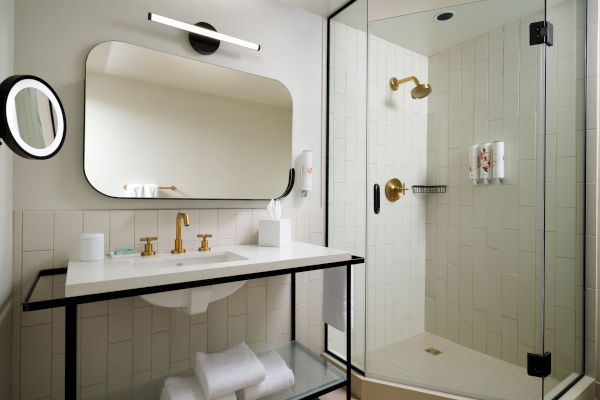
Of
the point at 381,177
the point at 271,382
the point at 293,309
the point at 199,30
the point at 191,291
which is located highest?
the point at 199,30

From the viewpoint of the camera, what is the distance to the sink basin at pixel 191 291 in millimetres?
1199

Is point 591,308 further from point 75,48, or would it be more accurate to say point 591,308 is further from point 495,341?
point 75,48

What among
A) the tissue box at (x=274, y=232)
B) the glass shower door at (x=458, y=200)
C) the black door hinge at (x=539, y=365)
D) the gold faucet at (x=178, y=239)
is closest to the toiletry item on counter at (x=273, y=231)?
the tissue box at (x=274, y=232)

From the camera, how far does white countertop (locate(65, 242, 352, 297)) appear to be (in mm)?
1013

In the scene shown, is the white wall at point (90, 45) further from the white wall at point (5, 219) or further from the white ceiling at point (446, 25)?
the white ceiling at point (446, 25)

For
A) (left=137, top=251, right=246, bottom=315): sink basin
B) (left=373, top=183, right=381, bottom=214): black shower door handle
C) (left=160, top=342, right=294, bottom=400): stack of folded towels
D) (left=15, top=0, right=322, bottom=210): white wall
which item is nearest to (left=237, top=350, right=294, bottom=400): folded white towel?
(left=160, top=342, right=294, bottom=400): stack of folded towels

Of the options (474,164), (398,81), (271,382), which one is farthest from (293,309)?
(398,81)

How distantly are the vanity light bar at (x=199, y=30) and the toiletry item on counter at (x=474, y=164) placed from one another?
1.30 metres

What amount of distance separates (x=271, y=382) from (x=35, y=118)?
1.37 m

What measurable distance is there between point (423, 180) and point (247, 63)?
1.25m

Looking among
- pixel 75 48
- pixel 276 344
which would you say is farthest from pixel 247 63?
pixel 276 344

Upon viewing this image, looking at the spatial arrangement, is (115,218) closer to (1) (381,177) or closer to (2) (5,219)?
(2) (5,219)

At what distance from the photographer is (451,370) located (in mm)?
1749

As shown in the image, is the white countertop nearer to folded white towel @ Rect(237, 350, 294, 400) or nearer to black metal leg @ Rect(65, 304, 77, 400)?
black metal leg @ Rect(65, 304, 77, 400)
